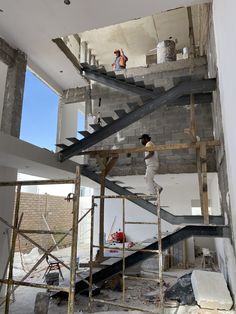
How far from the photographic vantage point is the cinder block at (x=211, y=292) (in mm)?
4484

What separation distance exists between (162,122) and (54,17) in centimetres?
394

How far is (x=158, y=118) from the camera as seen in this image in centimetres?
750

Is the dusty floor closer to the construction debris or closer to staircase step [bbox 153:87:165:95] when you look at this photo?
the construction debris

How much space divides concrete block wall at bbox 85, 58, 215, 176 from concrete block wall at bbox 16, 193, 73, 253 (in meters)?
4.10

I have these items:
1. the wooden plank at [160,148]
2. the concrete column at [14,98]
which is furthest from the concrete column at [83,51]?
the wooden plank at [160,148]

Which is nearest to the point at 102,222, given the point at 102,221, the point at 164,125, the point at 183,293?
the point at 102,221

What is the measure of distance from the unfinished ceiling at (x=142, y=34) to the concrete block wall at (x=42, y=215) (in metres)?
6.38

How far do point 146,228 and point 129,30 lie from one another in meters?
7.42

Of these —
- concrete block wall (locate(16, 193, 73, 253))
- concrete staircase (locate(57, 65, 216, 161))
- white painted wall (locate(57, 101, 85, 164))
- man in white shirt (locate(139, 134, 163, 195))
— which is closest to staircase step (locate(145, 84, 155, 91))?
concrete staircase (locate(57, 65, 216, 161))

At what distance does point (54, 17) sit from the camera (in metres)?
4.94

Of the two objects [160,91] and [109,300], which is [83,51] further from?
[109,300]

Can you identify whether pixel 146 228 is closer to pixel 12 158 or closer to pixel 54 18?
pixel 12 158

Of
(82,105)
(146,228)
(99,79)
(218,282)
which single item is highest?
(82,105)

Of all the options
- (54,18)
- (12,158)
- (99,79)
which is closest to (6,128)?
(12,158)
